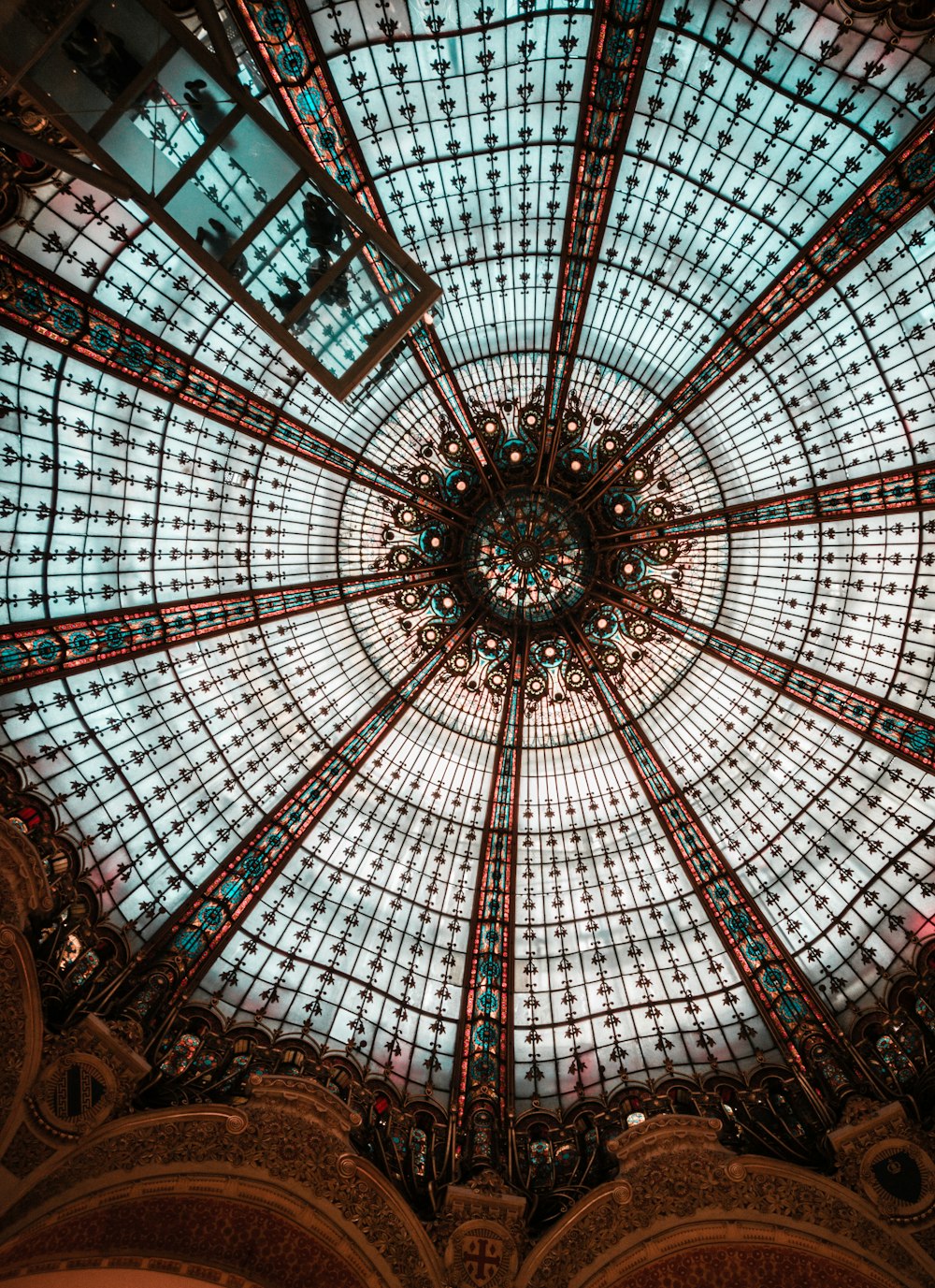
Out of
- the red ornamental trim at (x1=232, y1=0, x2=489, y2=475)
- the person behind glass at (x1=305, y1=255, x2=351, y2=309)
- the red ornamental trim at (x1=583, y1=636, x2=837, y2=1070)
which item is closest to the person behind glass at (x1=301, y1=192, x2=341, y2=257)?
the person behind glass at (x1=305, y1=255, x2=351, y2=309)

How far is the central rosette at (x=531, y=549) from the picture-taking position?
65.5ft

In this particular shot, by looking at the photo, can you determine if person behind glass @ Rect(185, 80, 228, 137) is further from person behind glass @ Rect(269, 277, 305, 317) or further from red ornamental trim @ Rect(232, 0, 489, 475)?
red ornamental trim @ Rect(232, 0, 489, 475)

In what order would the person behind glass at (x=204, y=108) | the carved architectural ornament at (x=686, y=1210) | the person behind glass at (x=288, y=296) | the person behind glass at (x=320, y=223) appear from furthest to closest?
the carved architectural ornament at (x=686, y=1210) < the person behind glass at (x=288, y=296) < the person behind glass at (x=320, y=223) < the person behind glass at (x=204, y=108)

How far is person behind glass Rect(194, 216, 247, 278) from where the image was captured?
37.3 feet

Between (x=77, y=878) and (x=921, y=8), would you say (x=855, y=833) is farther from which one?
(x=77, y=878)

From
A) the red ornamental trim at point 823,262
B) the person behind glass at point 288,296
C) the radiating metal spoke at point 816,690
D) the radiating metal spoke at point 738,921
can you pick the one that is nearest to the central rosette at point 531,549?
the radiating metal spoke at point 816,690

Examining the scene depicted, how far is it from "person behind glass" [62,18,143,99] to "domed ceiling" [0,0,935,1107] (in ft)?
11.5

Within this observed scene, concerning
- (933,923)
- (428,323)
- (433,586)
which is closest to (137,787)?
(433,586)

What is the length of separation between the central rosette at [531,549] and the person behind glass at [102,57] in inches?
443

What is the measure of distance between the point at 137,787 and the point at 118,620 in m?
3.46

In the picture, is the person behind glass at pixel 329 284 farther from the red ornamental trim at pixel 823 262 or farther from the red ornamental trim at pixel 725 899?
the red ornamental trim at pixel 725 899

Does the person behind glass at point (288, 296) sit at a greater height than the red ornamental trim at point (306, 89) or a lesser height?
lesser

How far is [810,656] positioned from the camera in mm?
18734

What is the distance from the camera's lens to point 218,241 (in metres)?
11.5
